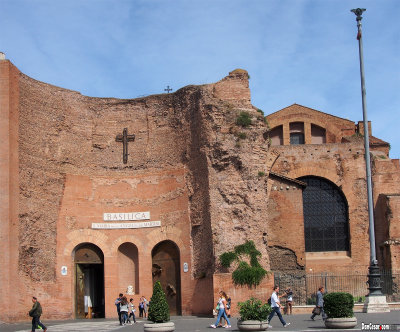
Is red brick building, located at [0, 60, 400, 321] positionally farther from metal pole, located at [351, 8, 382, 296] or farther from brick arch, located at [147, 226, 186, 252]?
metal pole, located at [351, 8, 382, 296]

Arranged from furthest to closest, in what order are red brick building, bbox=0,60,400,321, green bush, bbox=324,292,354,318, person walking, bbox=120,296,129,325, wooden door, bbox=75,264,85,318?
wooden door, bbox=75,264,85,318 < red brick building, bbox=0,60,400,321 < person walking, bbox=120,296,129,325 < green bush, bbox=324,292,354,318

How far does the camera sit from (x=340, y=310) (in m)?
16.2

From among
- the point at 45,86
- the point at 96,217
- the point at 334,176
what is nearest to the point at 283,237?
the point at 334,176

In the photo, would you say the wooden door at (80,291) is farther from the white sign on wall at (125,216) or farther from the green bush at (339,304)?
the green bush at (339,304)

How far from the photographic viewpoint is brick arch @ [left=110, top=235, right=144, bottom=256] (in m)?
26.4

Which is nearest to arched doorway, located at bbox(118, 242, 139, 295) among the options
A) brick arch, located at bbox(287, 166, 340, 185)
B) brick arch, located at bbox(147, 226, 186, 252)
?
brick arch, located at bbox(147, 226, 186, 252)

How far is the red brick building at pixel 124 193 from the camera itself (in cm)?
2414

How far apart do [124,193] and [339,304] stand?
1341 cm

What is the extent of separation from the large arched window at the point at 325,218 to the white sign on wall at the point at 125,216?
34.7 ft

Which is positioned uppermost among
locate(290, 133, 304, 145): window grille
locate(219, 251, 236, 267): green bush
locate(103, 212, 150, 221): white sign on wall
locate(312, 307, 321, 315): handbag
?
locate(290, 133, 304, 145): window grille

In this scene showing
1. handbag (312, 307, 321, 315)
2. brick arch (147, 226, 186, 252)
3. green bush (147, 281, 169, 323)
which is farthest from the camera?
brick arch (147, 226, 186, 252)

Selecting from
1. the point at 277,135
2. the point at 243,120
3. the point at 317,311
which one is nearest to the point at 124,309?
the point at 317,311

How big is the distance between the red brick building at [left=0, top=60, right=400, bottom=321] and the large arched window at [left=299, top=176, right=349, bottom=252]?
710 centimetres

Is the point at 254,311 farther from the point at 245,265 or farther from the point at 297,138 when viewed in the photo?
the point at 297,138
